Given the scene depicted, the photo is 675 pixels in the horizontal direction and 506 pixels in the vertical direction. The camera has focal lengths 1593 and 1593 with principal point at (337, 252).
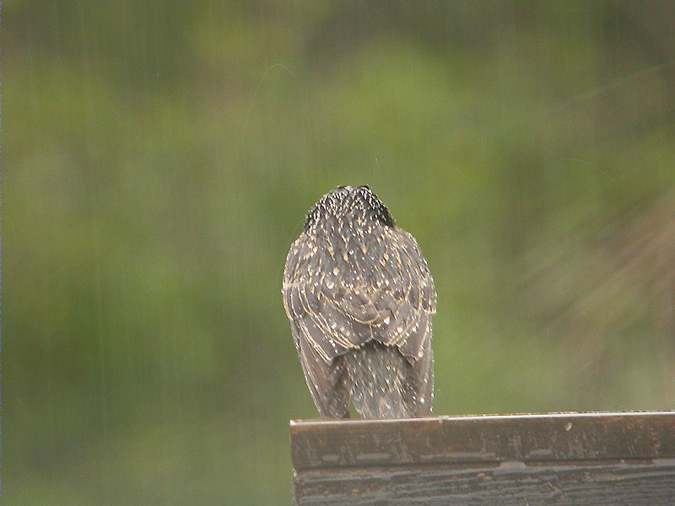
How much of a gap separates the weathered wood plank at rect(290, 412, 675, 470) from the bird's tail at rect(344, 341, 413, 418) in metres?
2.33

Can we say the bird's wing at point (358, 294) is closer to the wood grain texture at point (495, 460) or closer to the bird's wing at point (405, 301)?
the bird's wing at point (405, 301)

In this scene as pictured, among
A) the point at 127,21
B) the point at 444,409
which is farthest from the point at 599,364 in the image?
the point at 127,21

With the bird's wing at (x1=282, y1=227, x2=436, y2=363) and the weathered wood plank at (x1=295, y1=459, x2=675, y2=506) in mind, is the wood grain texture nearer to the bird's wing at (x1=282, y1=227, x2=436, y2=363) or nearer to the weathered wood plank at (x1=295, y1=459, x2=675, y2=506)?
the weathered wood plank at (x1=295, y1=459, x2=675, y2=506)

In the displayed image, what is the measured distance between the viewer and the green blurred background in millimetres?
12422

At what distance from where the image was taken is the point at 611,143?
13781 mm

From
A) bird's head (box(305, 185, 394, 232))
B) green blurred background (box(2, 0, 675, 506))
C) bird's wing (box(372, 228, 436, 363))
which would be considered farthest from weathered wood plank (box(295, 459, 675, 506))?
green blurred background (box(2, 0, 675, 506))

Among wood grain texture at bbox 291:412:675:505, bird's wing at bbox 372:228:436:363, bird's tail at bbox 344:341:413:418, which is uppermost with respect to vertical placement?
bird's wing at bbox 372:228:436:363

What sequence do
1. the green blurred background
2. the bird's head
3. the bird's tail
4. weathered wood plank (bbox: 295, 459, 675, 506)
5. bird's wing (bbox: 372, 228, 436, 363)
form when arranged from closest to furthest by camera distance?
weathered wood plank (bbox: 295, 459, 675, 506), the bird's tail, bird's wing (bbox: 372, 228, 436, 363), the bird's head, the green blurred background

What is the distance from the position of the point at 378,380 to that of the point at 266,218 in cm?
801

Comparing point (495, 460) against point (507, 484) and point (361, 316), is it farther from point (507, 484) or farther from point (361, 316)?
point (361, 316)

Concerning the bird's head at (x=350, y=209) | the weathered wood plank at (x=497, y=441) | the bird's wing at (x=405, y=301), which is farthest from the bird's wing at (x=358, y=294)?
the weathered wood plank at (x=497, y=441)

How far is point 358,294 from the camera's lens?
17.1ft

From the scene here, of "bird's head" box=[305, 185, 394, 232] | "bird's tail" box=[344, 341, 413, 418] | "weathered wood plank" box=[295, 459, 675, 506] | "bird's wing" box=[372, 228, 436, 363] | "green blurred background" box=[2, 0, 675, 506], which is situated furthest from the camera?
"green blurred background" box=[2, 0, 675, 506]

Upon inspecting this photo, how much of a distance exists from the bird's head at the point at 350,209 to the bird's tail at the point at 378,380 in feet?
3.17
